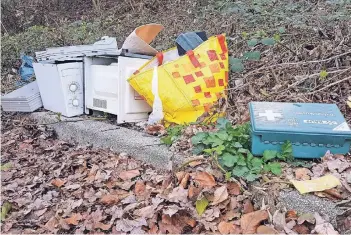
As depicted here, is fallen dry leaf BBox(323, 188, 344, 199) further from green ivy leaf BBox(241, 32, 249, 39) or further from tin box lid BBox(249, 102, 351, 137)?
green ivy leaf BBox(241, 32, 249, 39)

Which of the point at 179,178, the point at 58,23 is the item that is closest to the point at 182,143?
the point at 179,178

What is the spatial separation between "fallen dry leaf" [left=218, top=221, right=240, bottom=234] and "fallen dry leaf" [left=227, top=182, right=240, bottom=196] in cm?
22

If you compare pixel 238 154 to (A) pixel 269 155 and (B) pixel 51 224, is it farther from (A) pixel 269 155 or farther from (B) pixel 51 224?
(B) pixel 51 224

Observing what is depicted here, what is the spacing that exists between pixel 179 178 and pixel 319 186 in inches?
32.5

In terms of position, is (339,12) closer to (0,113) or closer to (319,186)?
(319,186)

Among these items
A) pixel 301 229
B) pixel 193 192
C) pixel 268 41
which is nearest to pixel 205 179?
pixel 193 192

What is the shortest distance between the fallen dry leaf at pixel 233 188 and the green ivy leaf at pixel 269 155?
24 centimetres

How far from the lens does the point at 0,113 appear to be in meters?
4.40

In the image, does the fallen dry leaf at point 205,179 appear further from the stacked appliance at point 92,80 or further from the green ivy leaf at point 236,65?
the green ivy leaf at point 236,65

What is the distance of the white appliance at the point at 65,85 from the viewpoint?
151 inches

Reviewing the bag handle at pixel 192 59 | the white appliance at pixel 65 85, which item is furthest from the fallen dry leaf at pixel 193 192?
the white appliance at pixel 65 85

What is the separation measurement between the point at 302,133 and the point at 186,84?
123 cm

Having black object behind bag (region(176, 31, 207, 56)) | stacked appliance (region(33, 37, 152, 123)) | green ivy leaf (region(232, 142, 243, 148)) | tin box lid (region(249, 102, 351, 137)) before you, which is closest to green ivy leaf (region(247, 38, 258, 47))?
black object behind bag (region(176, 31, 207, 56))

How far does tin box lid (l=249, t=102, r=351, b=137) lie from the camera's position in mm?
2365
